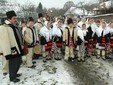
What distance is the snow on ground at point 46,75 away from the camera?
697 centimetres

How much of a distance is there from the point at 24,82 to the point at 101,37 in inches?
165

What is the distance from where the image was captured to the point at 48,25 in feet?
31.2

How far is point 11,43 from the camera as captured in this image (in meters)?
6.77

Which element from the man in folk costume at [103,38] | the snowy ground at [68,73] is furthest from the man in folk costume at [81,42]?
the man in folk costume at [103,38]

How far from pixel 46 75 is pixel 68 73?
751 millimetres

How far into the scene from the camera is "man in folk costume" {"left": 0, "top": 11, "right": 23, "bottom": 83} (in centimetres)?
661

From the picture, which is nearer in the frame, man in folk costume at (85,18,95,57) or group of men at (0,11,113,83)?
group of men at (0,11,113,83)

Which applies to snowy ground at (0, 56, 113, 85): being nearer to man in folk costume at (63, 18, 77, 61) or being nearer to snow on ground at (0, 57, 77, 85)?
snow on ground at (0, 57, 77, 85)

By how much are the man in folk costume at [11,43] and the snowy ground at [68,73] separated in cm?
52

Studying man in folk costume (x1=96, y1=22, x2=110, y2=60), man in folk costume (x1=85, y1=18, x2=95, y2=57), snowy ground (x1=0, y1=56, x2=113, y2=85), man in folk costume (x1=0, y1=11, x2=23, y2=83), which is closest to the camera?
man in folk costume (x1=0, y1=11, x2=23, y2=83)

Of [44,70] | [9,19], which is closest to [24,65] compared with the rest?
[44,70]

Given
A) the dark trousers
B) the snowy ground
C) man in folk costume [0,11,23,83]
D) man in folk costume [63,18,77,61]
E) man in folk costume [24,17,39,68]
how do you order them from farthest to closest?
man in folk costume [63,18,77,61]
man in folk costume [24,17,39,68]
the snowy ground
the dark trousers
man in folk costume [0,11,23,83]

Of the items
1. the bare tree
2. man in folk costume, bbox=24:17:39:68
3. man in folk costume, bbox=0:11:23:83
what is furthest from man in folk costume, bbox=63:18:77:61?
the bare tree

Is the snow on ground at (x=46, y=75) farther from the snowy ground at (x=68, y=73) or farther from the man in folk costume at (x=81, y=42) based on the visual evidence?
the man in folk costume at (x=81, y=42)
